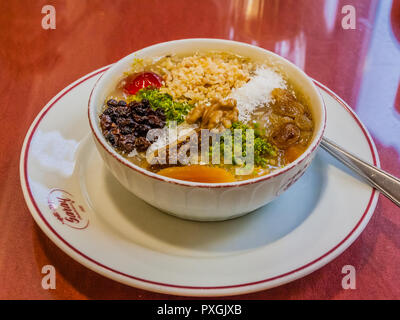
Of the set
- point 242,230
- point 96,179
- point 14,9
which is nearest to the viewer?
point 242,230

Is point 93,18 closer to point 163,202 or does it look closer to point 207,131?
point 207,131

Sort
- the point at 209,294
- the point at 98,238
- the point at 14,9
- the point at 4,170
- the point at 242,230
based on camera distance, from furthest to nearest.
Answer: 1. the point at 14,9
2. the point at 4,170
3. the point at 242,230
4. the point at 98,238
5. the point at 209,294

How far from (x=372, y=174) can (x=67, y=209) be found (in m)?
0.96

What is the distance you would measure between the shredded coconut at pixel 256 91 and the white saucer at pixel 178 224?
275 mm

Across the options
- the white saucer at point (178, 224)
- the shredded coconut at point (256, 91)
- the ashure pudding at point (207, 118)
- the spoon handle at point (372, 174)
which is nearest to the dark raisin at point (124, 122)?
the ashure pudding at point (207, 118)

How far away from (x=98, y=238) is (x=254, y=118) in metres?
0.65

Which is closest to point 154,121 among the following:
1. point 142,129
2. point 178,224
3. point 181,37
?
point 142,129

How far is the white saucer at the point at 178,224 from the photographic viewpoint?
1.16 m

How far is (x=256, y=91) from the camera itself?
158 cm

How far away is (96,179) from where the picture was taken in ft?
4.91

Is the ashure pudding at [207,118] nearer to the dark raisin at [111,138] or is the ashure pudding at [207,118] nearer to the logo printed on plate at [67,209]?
the dark raisin at [111,138]

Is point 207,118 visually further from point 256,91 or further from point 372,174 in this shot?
point 372,174

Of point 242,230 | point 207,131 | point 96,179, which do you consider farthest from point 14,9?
point 242,230

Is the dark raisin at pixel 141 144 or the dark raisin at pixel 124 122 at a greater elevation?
the dark raisin at pixel 124 122
